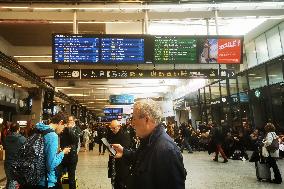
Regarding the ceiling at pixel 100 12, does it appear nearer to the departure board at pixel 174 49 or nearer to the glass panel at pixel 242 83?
the departure board at pixel 174 49

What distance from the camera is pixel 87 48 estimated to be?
27.6ft

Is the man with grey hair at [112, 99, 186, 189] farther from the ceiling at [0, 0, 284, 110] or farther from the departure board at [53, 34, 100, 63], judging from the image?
the ceiling at [0, 0, 284, 110]

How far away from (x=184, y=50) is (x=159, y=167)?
6.82 m

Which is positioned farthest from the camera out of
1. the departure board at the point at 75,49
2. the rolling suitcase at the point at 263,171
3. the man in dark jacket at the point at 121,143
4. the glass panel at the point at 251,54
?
the glass panel at the point at 251,54

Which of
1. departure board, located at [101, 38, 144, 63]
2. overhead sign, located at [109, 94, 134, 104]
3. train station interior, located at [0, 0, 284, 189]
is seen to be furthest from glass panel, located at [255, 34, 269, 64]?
overhead sign, located at [109, 94, 134, 104]

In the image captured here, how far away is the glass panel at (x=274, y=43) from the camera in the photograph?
14.5 m

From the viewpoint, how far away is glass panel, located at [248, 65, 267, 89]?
53.0 ft

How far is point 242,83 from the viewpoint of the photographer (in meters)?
18.5

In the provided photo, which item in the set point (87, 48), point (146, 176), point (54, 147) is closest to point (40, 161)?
point (54, 147)

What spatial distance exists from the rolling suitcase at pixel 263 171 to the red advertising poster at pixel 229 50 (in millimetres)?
2889

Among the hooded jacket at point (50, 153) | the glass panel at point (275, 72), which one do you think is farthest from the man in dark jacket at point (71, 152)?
the glass panel at point (275, 72)

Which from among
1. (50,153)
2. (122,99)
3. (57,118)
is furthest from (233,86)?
(50,153)

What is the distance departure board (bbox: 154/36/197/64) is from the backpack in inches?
222

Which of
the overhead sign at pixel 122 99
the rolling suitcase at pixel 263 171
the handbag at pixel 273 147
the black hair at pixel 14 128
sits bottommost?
the rolling suitcase at pixel 263 171
